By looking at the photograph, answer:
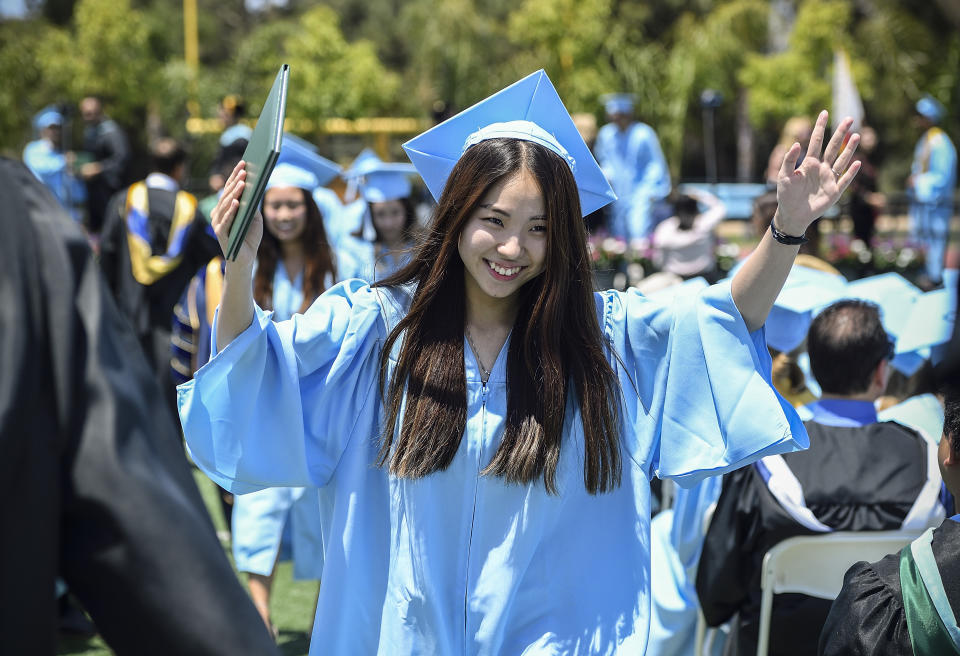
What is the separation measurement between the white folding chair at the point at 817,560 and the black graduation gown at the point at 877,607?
2.84 ft

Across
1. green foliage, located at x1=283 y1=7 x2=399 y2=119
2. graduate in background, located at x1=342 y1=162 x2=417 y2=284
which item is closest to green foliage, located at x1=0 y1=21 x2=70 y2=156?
green foliage, located at x1=283 y1=7 x2=399 y2=119

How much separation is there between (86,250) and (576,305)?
1.48m

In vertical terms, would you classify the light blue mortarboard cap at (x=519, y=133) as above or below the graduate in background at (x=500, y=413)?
above

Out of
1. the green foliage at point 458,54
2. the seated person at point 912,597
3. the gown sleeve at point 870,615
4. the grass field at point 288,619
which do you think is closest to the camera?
the seated person at point 912,597

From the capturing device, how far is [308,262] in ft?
16.7

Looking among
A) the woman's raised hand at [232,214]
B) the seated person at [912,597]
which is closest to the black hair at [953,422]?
the seated person at [912,597]

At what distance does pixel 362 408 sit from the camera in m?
2.66

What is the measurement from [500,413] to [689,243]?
7.35 m

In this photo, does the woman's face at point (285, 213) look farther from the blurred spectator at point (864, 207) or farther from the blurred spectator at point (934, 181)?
the blurred spectator at point (934, 181)

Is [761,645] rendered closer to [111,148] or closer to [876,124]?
[111,148]

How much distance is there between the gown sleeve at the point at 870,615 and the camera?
2.29 meters

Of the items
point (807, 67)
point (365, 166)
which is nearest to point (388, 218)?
point (365, 166)

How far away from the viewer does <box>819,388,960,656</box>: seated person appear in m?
2.14

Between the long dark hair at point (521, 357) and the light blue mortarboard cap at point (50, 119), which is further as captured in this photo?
the light blue mortarboard cap at point (50, 119)
